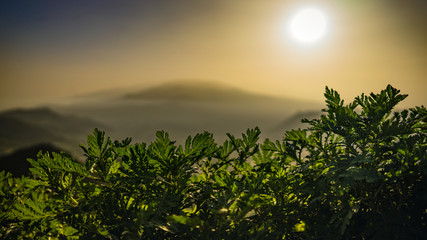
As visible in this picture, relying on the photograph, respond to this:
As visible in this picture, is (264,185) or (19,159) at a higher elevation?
(264,185)

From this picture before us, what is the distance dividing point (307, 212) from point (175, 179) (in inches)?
27.2

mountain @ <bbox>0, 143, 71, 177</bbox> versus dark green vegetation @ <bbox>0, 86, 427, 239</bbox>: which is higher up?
dark green vegetation @ <bbox>0, 86, 427, 239</bbox>

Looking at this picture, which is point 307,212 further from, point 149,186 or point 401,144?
point 149,186

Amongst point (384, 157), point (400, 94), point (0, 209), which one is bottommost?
point (0, 209)

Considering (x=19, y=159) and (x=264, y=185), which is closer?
(x=264, y=185)

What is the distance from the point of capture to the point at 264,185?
166cm

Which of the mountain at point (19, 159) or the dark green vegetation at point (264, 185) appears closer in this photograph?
the dark green vegetation at point (264, 185)

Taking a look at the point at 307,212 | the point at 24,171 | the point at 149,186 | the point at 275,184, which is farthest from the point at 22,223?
the point at 24,171

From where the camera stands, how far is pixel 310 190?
1553 millimetres

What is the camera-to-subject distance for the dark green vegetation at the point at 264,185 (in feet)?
4.66

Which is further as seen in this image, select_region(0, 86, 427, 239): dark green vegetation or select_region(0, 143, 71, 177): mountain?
select_region(0, 143, 71, 177): mountain

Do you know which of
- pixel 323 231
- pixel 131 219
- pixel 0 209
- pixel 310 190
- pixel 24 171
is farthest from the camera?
pixel 24 171

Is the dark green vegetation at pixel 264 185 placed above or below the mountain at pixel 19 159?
above

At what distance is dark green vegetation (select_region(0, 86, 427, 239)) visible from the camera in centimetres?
142
